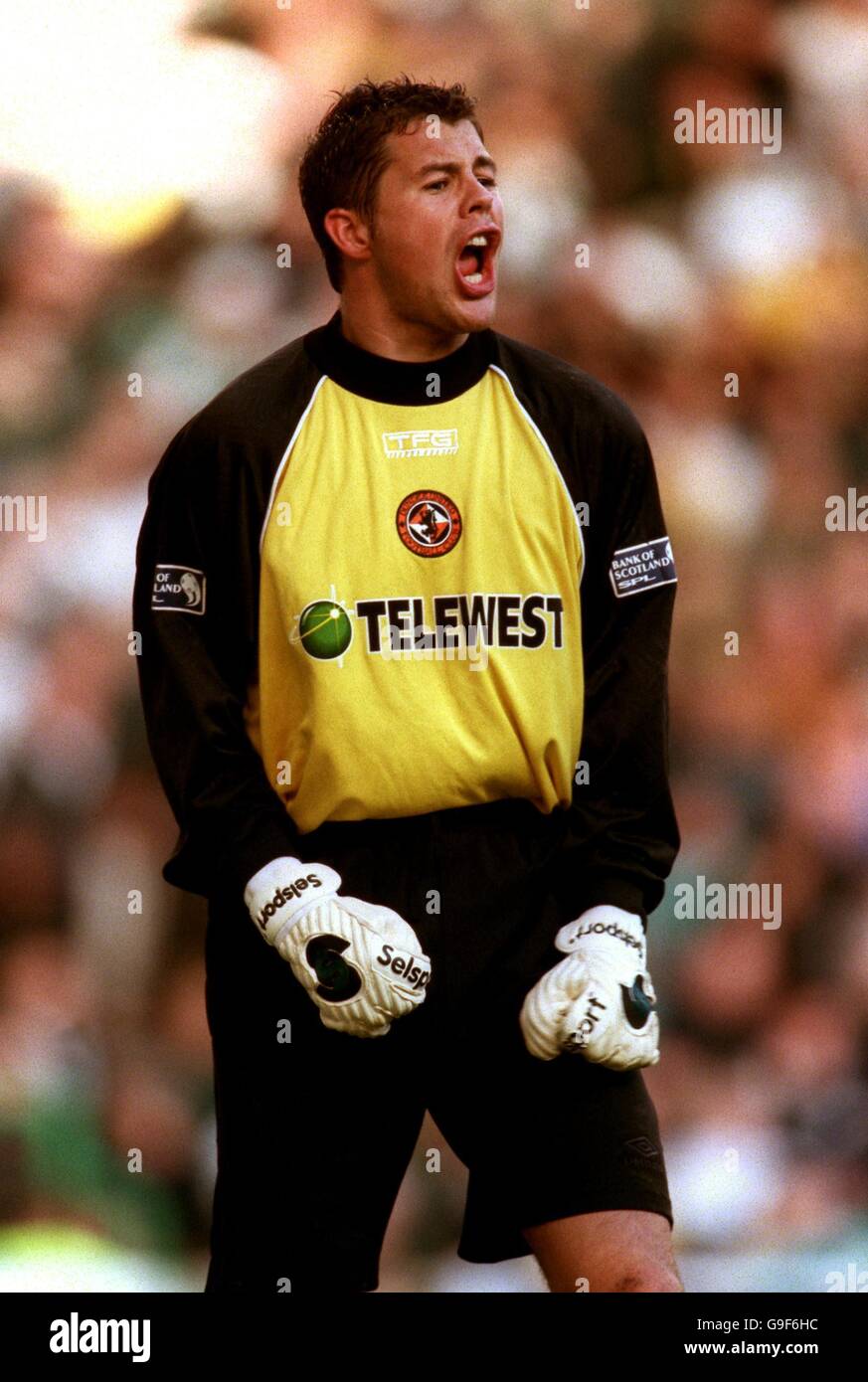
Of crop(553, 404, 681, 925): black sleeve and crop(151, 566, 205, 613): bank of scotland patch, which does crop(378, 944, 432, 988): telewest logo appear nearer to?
crop(553, 404, 681, 925): black sleeve

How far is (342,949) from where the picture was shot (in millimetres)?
→ 2426

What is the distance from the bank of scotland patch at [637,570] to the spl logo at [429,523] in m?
0.20

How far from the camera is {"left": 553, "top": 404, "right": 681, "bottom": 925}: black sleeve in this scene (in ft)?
8.53

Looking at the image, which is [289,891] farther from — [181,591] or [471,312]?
[471,312]

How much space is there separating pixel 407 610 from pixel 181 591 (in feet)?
0.91

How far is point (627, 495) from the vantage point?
2.63 meters

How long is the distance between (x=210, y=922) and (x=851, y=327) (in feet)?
7.87

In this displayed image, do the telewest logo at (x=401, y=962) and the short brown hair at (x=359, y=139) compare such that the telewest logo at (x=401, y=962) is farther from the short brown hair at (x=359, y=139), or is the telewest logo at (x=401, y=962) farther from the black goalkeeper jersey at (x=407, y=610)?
the short brown hair at (x=359, y=139)

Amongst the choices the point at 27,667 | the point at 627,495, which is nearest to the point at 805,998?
the point at 27,667

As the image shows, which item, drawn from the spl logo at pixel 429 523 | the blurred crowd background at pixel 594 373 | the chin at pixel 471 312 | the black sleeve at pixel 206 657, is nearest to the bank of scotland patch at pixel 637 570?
the spl logo at pixel 429 523

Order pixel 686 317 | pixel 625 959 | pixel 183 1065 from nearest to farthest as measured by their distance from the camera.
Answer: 1. pixel 625 959
2. pixel 183 1065
3. pixel 686 317

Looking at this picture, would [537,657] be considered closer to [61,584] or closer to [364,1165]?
[364,1165]

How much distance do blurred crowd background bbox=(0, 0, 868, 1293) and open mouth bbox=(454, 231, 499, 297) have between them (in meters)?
1.73

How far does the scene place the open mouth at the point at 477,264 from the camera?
8.50 feet
